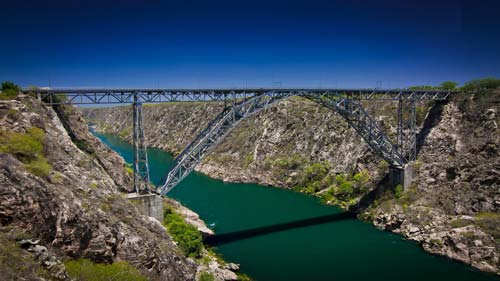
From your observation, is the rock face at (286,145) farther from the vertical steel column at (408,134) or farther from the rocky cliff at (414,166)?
the vertical steel column at (408,134)

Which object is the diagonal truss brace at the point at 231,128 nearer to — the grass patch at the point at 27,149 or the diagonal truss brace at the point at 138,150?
the diagonal truss brace at the point at 138,150

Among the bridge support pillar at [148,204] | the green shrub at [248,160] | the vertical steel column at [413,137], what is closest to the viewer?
the bridge support pillar at [148,204]

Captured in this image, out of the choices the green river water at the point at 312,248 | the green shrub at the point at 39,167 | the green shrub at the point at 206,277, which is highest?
the green shrub at the point at 39,167

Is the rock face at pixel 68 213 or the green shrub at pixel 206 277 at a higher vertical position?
the rock face at pixel 68 213

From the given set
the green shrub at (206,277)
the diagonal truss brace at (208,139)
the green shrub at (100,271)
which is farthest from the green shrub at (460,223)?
the green shrub at (100,271)

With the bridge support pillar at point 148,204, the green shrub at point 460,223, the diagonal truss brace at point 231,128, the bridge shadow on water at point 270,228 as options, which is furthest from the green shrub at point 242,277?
the green shrub at point 460,223

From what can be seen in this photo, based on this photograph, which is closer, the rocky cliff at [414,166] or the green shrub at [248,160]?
the rocky cliff at [414,166]

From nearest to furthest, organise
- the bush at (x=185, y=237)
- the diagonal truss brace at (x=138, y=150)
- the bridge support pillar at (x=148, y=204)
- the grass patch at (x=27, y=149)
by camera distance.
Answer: the grass patch at (x=27, y=149)
the bush at (x=185, y=237)
the diagonal truss brace at (x=138, y=150)
the bridge support pillar at (x=148, y=204)

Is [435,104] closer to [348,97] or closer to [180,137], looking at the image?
[348,97]

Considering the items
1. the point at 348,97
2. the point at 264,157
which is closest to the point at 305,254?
the point at 348,97
